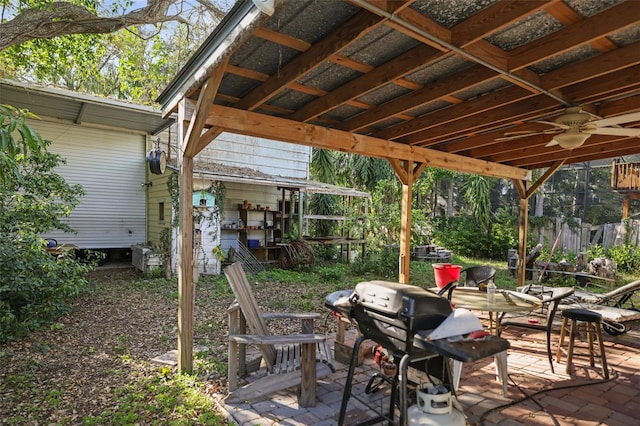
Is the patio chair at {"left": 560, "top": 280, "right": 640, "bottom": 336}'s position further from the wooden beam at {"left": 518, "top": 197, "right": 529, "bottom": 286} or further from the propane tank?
the propane tank

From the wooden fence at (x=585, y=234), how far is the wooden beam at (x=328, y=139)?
21.2 ft

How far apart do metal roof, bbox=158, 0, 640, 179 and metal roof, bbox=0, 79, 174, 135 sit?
5.78 metres

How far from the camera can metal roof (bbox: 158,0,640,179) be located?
211cm

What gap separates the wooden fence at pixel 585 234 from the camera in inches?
397

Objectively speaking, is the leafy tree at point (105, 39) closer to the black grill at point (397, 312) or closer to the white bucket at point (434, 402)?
the black grill at point (397, 312)

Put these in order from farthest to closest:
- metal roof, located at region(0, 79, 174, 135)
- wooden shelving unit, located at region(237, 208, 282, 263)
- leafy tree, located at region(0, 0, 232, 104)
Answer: wooden shelving unit, located at region(237, 208, 282, 263)
metal roof, located at region(0, 79, 174, 135)
leafy tree, located at region(0, 0, 232, 104)

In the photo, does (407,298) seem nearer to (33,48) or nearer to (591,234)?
(33,48)

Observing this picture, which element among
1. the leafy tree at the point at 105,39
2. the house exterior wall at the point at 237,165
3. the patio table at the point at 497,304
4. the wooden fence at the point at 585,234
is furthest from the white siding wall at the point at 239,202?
the wooden fence at the point at 585,234

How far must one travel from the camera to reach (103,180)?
9312 millimetres

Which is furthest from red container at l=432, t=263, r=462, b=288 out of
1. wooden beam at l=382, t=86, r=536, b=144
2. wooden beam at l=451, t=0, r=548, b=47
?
wooden beam at l=451, t=0, r=548, b=47

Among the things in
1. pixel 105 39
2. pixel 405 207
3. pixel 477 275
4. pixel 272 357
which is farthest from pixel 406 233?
pixel 105 39

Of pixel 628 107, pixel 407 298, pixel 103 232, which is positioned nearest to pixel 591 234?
pixel 628 107

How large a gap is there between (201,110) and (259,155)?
7.88 metres

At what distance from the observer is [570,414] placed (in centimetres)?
265
